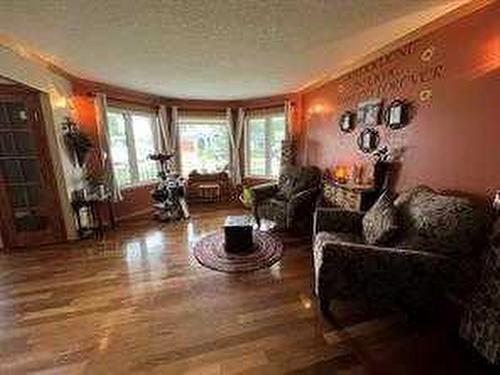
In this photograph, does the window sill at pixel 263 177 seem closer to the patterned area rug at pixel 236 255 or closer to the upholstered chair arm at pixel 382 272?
the patterned area rug at pixel 236 255

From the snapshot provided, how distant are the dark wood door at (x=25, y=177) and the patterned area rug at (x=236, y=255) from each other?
201cm

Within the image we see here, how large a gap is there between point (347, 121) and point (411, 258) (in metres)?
2.36

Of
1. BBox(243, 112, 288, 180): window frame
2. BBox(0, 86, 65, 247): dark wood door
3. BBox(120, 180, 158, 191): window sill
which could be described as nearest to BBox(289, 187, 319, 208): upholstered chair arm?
BBox(243, 112, 288, 180): window frame

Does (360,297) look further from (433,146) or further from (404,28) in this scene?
(404,28)

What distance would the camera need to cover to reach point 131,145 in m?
5.37

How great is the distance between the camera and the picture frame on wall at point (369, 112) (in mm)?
3294

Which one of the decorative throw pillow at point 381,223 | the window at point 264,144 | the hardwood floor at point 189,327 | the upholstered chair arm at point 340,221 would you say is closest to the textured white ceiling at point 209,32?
the decorative throw pillow at point 381,223

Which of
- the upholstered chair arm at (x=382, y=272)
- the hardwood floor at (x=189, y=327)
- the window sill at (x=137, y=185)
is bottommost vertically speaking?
the hardwood floor at (x=189, y=327)

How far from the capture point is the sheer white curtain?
442 cm

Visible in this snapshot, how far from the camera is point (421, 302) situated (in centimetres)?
201

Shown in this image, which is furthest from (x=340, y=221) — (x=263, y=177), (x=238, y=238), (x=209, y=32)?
(x=263, y=177)

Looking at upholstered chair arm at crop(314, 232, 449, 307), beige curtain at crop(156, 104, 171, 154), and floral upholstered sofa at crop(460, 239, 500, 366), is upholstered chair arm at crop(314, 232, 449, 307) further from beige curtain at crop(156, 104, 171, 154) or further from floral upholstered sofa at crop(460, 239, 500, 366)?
beige curtain at crop(156, 104, 171, 154)

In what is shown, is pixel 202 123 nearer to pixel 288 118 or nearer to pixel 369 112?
pixel 288 118

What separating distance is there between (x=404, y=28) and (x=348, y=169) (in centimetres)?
177
